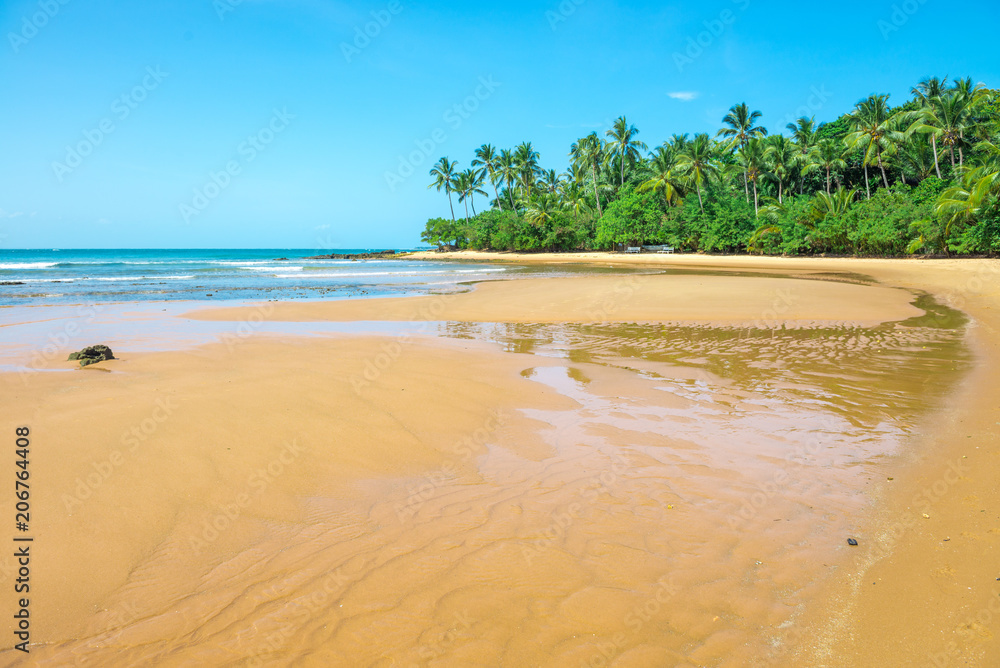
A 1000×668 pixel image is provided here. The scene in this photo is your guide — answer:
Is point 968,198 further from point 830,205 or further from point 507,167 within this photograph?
point 507,167

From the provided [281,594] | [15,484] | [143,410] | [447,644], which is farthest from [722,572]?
[143,410]

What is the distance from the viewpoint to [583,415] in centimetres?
600

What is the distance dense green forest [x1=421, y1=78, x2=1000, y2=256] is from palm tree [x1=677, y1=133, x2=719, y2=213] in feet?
0.53

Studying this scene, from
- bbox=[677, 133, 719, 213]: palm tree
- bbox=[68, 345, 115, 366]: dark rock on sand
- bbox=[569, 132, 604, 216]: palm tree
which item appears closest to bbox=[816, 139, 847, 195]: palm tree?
bbox=[677, 133, 719, 213]: palm tree

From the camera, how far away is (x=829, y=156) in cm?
4722

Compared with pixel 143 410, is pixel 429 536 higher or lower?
lower

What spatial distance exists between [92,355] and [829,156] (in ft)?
180

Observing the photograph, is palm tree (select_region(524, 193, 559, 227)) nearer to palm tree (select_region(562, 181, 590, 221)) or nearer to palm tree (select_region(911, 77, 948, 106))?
palm tree (select_region(562, 181, 590, 221))

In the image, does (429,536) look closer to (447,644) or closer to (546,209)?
(447,644)

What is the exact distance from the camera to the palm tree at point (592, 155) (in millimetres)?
69938

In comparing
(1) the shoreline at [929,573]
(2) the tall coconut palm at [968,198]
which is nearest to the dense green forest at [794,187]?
(2) the tall coconut palm at [968,198]

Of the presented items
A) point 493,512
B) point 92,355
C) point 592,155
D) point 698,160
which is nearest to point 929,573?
point 493,512

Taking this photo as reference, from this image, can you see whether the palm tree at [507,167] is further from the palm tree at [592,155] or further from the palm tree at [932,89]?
the palm tree at [932,89]

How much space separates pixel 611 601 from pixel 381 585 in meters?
1.25
